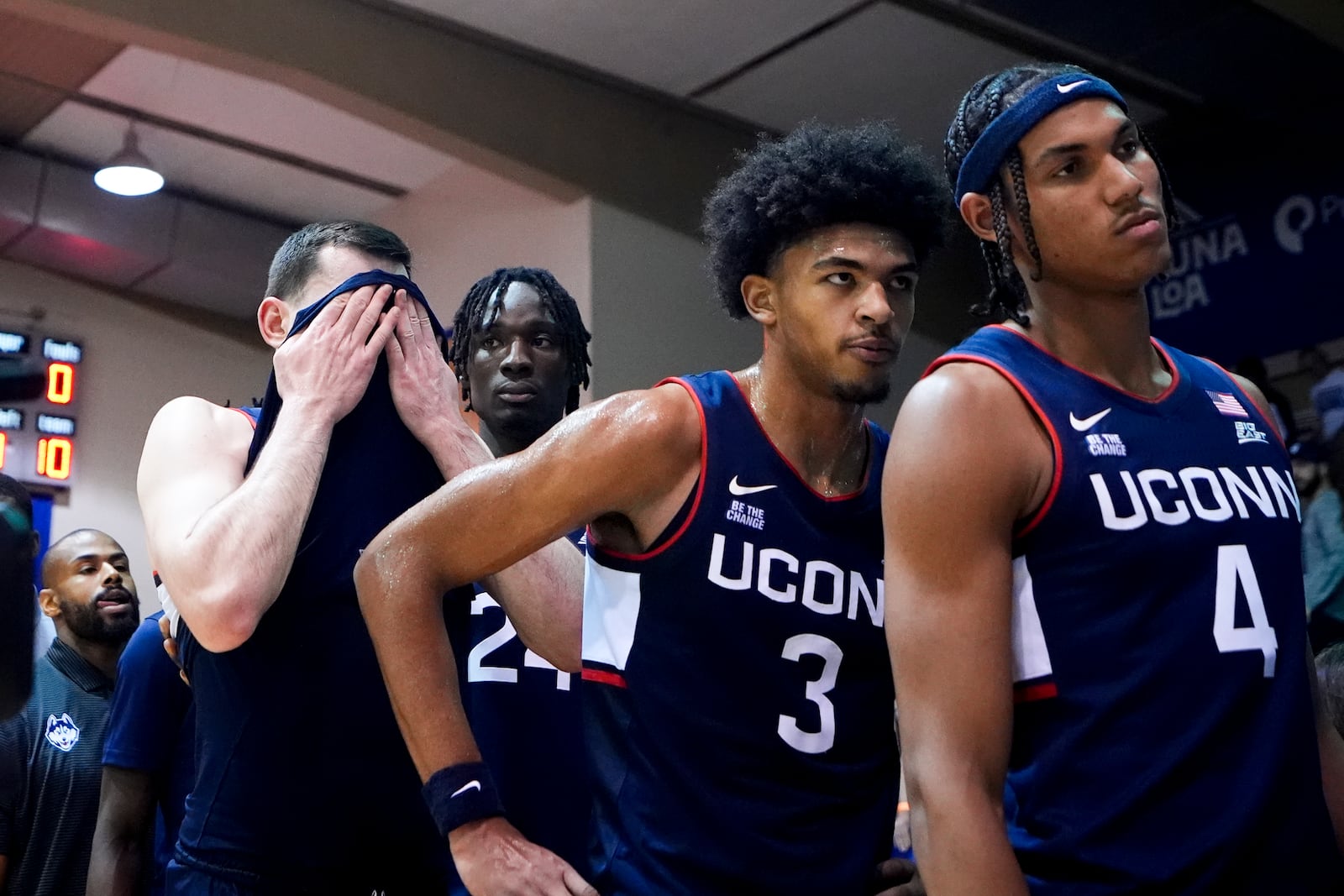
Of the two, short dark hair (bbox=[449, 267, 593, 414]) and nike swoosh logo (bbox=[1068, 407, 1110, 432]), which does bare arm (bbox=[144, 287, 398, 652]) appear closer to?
short dark hair (bbox=[449, 267, 593, 414])

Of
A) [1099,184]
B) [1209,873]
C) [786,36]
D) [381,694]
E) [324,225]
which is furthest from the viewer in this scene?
[786,36]

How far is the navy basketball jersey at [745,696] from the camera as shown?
205cm

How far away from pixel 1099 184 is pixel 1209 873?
855 mm

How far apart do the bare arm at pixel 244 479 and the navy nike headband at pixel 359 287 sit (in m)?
0.02

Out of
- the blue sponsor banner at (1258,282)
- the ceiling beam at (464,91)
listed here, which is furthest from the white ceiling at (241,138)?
the blue sponsor banner at (1258,282)

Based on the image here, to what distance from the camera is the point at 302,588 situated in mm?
2352

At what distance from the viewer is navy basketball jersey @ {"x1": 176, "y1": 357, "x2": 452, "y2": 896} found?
2277 millimetres

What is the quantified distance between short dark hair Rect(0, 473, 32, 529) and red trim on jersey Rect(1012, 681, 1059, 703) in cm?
122

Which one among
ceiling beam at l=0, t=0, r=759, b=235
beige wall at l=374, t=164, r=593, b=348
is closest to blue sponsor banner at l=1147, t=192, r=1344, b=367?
ceiling beam at l=0, t=0, r=759, b=235

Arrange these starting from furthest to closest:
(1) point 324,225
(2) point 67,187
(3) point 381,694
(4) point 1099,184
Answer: (2) point 67,187
(1) point 324,225
(3) point 381,694
(4) point 1099,184

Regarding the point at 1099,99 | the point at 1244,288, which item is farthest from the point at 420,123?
the point at 1099,99

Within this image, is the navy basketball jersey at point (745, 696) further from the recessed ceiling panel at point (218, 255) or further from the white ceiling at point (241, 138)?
the recessed ceiling panel at point (218, 255)

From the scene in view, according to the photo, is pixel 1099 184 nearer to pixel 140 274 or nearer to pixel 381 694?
pixel 381 694

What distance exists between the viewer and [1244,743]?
5.61 feet
